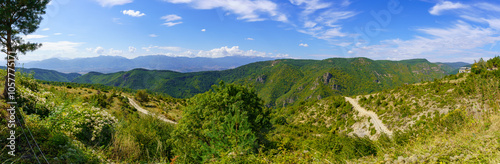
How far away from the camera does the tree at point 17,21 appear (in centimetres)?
707

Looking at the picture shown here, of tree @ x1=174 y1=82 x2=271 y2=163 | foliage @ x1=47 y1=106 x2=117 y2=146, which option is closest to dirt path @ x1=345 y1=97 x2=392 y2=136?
tree @ x1=174 y1=82 x2=271 y2=163

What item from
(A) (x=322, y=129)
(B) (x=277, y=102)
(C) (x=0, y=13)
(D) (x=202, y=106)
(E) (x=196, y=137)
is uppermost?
(C) (x=0, y=13)

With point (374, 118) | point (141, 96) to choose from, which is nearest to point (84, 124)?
point (374, 118)

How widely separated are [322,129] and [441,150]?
116ft

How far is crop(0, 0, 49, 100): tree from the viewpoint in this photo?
23.2 feet

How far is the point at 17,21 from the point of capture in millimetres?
7527

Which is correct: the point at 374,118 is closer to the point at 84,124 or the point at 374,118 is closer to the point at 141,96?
the point at 84,124

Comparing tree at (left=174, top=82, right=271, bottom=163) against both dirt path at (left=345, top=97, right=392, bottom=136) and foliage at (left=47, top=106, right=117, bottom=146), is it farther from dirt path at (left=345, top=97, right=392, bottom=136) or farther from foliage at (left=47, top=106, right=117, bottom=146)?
dirt path at (left=345, top=97, right=392, bottom=136)

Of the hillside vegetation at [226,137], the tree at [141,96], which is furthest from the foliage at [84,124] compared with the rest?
the tree at [141,96]

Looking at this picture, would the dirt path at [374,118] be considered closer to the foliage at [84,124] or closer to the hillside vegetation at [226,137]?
the hillside vegetation at [226,137]

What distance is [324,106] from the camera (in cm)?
4850

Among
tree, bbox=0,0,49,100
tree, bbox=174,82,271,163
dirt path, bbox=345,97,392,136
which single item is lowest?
dirt path, bbox=345,97,392,136

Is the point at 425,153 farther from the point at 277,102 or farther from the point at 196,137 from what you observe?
the point at 277,102

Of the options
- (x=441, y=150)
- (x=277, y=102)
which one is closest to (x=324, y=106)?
(x=441, y=150)
